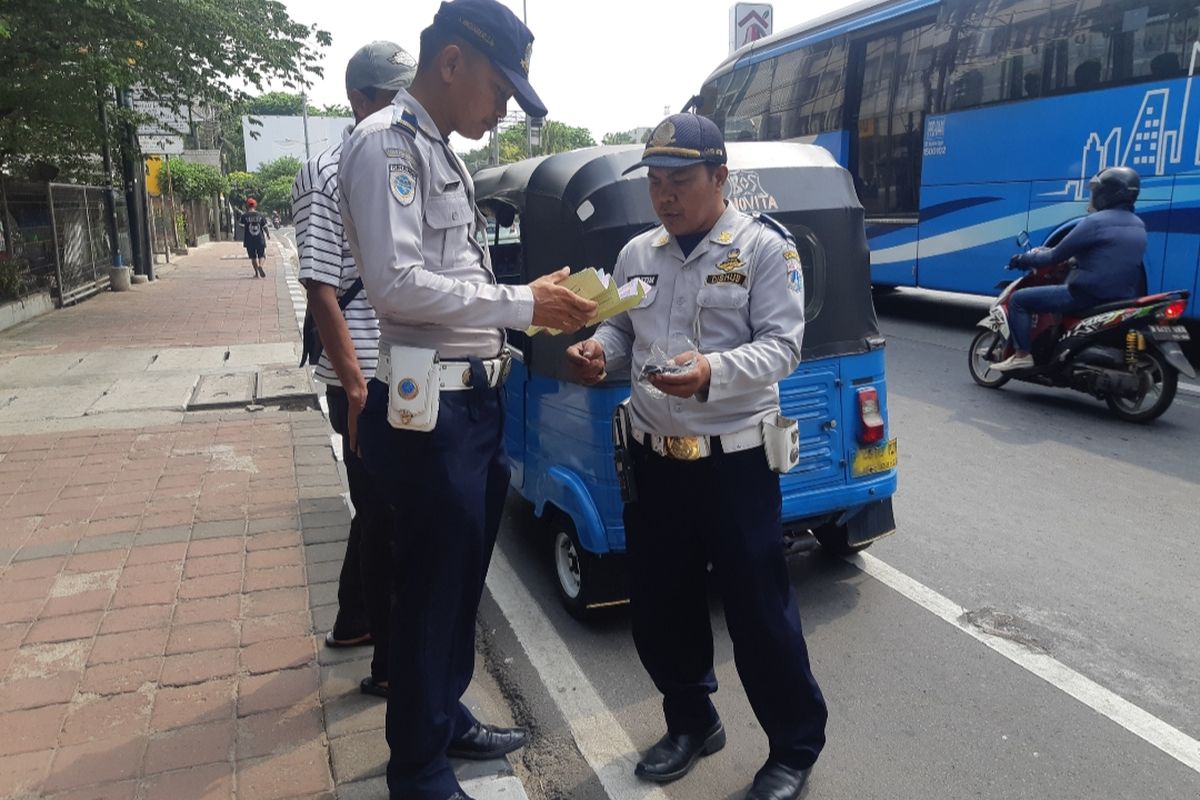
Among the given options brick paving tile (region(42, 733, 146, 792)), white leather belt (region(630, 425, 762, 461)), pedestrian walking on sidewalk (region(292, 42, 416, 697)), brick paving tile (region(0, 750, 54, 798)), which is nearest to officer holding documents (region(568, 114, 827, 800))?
white leather belt (region(630, 425, 762, 461))

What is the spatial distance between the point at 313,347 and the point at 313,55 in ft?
45.2

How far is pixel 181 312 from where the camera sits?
1403cm

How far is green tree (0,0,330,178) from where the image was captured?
1059 centimetres

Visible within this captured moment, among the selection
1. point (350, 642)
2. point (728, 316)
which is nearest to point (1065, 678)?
point (728, 316)

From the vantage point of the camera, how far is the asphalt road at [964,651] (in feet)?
9.22

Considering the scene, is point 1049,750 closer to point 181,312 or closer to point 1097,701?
point 1097,701

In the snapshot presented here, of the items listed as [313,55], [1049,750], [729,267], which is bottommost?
[1049,750]

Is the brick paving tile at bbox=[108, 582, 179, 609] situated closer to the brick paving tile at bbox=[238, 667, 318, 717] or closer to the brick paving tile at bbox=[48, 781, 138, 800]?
the brick paving tile at bbox=[238, 667, 318, 717]

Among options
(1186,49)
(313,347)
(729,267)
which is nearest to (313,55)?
(1186,49)

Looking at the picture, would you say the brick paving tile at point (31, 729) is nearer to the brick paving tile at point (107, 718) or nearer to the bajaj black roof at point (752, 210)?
the brick paving tile at point (107, 718)

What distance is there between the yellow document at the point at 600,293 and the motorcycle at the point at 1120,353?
5651 mm

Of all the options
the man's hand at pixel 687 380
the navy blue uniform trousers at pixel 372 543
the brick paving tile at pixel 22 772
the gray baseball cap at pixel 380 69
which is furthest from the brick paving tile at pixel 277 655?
the gray baseball cap at pixel 380 69

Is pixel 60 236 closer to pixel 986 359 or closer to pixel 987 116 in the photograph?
pixel 987 116

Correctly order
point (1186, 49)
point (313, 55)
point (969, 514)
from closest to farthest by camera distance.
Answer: point (969, 514), point (1186, 49), point (313, 55)
